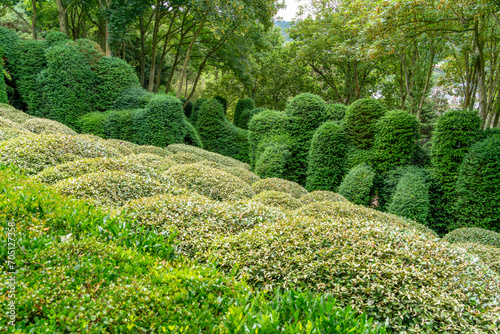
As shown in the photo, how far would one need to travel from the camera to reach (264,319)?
199 centimetres

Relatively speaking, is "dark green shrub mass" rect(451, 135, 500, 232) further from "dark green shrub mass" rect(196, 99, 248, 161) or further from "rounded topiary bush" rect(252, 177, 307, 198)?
"dark green shrub mass" rect(196, 99, 248, 161)

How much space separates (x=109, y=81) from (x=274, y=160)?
900 centimetres

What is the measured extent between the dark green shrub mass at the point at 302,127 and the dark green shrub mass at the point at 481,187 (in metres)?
5.19

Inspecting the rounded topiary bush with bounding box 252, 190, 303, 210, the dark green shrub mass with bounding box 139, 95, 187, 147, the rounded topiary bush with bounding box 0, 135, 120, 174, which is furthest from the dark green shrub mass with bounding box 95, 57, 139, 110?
the rounded topiary bush with bounding box 252, 190, 303, 210

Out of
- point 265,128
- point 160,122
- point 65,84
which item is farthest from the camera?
point 65,84

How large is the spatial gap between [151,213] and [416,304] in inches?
115

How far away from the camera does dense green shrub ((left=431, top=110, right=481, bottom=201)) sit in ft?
25.1

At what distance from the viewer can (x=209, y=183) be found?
5801mm

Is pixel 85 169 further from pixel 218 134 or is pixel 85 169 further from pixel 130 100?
pixel 218 134

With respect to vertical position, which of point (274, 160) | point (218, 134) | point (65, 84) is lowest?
point (274, 160)

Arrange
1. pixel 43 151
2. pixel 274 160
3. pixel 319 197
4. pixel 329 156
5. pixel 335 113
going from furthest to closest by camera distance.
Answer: pixel 274 160 < pixel 335 113 < pixel 329 156 < pixel 319 197 < pixel 43 151

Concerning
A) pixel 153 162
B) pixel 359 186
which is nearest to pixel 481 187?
pixel 359 186

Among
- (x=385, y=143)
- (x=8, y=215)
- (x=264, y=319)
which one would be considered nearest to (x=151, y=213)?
(x=8, y=215)

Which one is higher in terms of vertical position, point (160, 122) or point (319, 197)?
point (160, 122)
